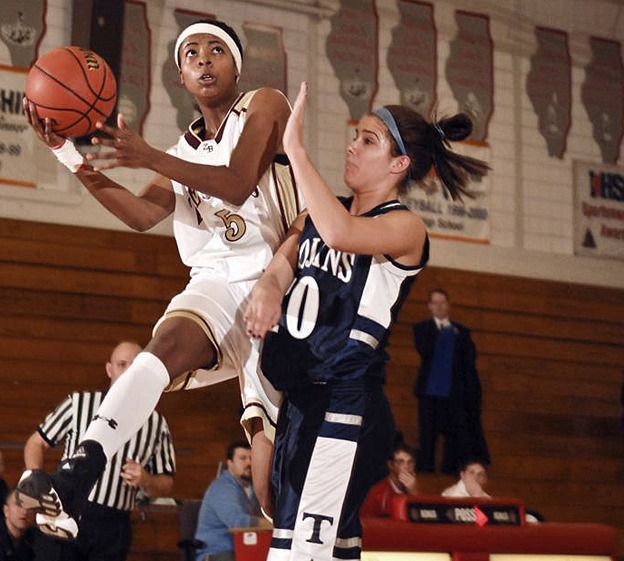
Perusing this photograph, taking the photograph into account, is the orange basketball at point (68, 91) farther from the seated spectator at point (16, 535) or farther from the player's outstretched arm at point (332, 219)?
the seated spectator at point (16, 535)

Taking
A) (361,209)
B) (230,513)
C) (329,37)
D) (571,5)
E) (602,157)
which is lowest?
(230,513)

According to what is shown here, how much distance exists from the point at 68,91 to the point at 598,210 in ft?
35.2

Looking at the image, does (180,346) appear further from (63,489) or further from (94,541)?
(94,541)

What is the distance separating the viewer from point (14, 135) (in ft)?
35.2

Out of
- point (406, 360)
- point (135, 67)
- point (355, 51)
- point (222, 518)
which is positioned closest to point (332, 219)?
point (222, 518)

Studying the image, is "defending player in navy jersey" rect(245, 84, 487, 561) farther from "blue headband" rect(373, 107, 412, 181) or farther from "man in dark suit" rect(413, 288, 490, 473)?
"man in dark suit" rect(413, 288, 490, 473)

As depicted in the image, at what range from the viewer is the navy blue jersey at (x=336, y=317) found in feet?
12.9

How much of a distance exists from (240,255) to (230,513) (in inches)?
146

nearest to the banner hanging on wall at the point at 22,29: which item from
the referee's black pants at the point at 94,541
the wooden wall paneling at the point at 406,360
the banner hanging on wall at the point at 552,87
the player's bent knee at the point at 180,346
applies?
the wooden wall paneling at the point at 406,360

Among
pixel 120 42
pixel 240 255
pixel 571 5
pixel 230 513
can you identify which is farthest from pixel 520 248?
pixel 240 255

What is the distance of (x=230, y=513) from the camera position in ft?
25.4

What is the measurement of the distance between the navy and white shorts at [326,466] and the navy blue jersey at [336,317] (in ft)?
0.24

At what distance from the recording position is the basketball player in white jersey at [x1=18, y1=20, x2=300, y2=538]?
3.90m

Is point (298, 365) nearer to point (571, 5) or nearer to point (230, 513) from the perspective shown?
point (230, 513)
